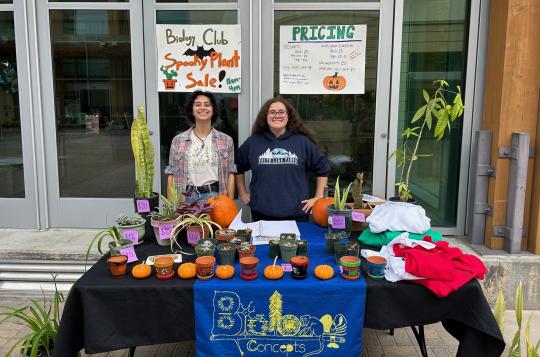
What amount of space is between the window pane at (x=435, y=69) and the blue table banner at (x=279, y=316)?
2540 millimetres

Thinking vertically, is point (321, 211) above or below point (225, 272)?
above

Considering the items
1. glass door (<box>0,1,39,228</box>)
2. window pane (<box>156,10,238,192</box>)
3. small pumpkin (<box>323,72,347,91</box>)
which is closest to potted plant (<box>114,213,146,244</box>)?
window pane (<box>156,10,238,192</box>)

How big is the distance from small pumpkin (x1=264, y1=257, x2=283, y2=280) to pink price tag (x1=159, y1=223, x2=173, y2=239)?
66cm

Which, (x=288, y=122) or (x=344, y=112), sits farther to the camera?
(x=344, y=112)

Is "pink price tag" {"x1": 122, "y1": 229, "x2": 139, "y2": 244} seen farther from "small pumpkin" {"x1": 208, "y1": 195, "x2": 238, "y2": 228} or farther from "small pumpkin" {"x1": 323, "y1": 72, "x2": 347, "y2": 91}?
"small pumpkin" {"x1": 323, "y1": 72, "x2": 347, "y2": 91}

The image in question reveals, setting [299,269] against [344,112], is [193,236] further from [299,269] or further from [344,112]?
[344,112]

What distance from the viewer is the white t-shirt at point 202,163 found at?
3242 millimetres

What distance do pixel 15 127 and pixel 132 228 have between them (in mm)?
2727

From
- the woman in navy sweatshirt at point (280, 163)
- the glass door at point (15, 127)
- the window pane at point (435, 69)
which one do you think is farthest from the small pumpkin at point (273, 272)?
the glass door at point (15, 127)

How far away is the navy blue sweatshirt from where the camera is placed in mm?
3162

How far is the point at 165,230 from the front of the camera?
2490mm

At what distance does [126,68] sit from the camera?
4320 millimetres

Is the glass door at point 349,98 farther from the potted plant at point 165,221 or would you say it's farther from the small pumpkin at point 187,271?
the small pumpkin at point 187,271

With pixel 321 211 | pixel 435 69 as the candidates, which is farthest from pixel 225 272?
pixel 435 69
